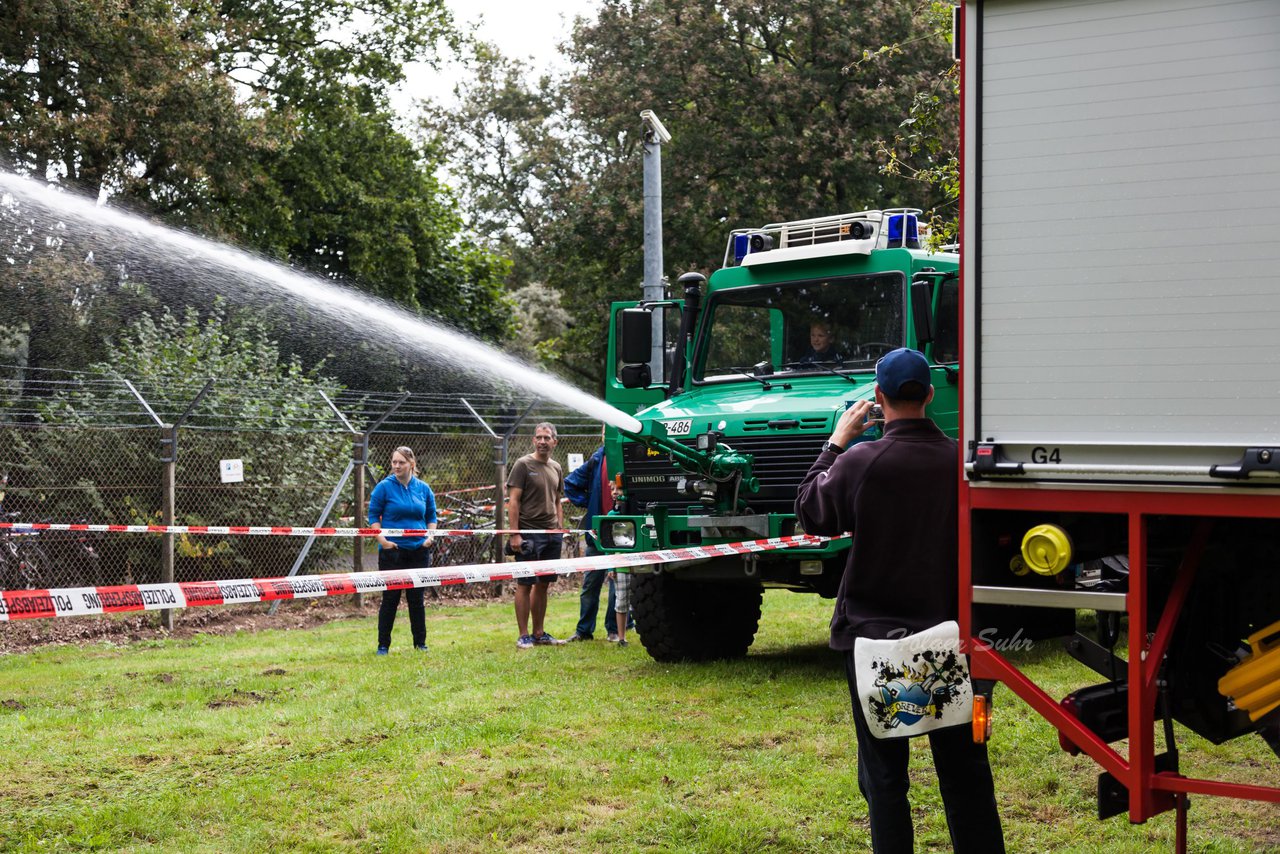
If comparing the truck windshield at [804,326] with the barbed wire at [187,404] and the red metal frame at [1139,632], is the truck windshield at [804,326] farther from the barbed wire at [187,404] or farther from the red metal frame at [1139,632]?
the red metal frame at [1139,632]

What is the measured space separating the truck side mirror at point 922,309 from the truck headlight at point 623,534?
2466 mm

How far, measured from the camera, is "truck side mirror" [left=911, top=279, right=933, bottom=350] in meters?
8.61

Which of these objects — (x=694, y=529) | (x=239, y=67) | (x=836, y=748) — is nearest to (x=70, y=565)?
(x=694, y=529)

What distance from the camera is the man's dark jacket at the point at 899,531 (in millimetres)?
4449

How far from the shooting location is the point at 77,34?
19.1 metres

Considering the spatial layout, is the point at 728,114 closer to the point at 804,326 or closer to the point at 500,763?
the point at 804,326

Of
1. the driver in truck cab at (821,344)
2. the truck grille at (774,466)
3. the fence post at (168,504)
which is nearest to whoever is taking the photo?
the truck grille at (774,466)

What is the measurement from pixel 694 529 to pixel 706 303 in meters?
1.78

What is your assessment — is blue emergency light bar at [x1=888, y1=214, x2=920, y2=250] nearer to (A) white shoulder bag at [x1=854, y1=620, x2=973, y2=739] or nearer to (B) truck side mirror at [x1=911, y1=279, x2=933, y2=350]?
(B) truck side mirror at [x1=911, y1=279, x2=933, y2=350]

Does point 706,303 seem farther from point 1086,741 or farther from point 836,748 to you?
point 1086,741

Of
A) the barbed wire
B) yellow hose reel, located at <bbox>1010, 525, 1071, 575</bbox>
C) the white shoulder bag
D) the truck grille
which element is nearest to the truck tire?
the truck grille

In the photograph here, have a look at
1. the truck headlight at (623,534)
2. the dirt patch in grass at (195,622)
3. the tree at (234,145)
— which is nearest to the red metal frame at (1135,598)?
the truck headlight at (623,534)

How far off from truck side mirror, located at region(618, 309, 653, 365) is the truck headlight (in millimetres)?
1222

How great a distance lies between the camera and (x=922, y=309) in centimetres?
868
